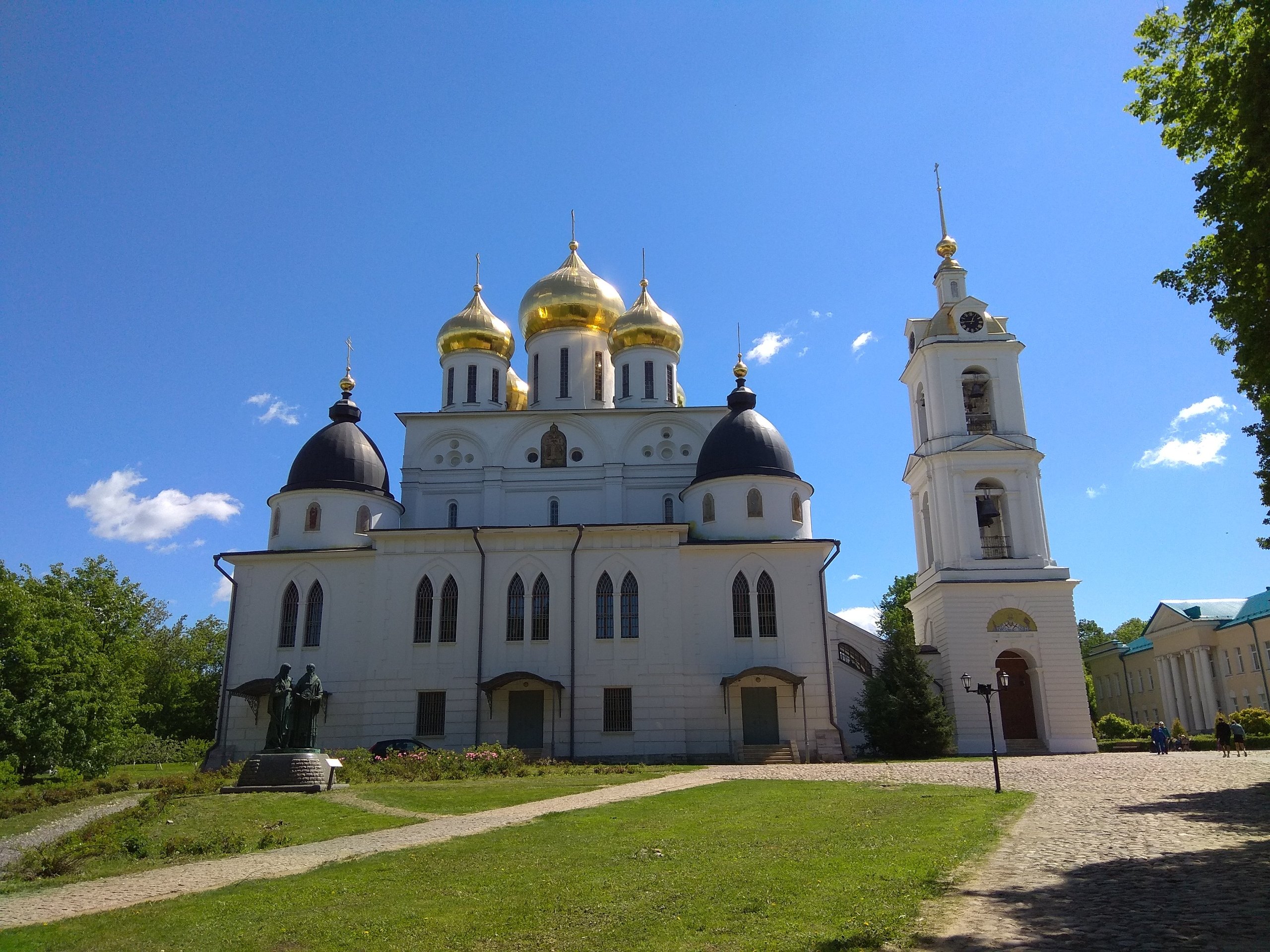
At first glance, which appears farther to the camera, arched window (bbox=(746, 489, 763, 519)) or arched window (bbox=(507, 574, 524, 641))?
arched window (bbox=(746, 489, 763, 519))

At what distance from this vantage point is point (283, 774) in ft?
56.3

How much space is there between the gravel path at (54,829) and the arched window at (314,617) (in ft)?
34.7

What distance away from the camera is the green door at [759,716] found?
1051 inches

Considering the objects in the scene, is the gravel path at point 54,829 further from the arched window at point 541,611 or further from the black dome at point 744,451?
the black dome at point 744,451

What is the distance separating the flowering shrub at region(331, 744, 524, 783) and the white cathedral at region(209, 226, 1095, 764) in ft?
11.4

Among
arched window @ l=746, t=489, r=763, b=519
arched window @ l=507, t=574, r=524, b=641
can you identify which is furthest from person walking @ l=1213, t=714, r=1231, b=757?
arched window @ l=507, t=574, r=524, b=641

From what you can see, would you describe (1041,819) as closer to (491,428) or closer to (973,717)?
(973,717)

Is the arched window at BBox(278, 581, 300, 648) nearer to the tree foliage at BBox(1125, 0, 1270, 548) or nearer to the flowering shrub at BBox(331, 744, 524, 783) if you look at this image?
the flowering shrub at BBox(331, 744, 524, 783)

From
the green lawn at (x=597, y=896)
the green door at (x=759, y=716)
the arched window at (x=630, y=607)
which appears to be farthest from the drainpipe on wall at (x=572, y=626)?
the green lawn at (x=597, y=896)

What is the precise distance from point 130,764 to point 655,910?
3395 cm

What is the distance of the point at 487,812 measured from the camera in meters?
14.5

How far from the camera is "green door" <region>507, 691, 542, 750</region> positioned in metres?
26.6

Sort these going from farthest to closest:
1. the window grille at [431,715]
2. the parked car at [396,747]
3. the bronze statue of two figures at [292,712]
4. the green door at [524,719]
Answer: the window grille at [431,715] < the green door at [524,719] < the parked car at [396,747] < the bronze statue of two figures at [292,712]

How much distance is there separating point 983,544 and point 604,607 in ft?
40.3
